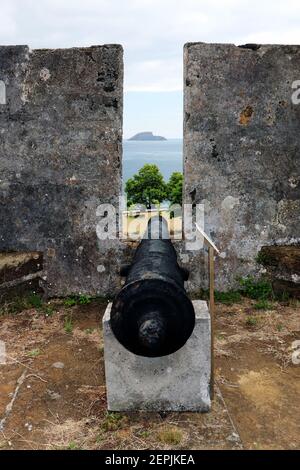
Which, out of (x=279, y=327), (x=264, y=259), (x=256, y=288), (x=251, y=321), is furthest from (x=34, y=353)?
(x=264, y=259)

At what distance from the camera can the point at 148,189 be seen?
9547 millimetres

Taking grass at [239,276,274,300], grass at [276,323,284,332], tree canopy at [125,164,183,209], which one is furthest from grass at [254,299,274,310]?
tree canopy at [125,164,183,209]

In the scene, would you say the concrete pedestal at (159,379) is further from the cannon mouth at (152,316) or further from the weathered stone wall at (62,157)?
the weathered stone wall at (62,157)

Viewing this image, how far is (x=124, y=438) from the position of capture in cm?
351

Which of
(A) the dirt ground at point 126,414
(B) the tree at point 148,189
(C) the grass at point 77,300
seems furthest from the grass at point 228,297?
(B) the tree at point 148,189

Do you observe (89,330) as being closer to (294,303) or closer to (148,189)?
(294,303)

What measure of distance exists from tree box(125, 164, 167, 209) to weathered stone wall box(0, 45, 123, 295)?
3.20m

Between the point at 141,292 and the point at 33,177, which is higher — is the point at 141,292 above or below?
below

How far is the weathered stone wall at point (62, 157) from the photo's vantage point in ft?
19.8

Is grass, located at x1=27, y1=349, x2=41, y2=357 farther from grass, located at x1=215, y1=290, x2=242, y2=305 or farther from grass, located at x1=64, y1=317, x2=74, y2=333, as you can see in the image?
grass, located at x1=215, y1=290, x2=242, y2=305

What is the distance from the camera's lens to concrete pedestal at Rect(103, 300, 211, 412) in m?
3.85
